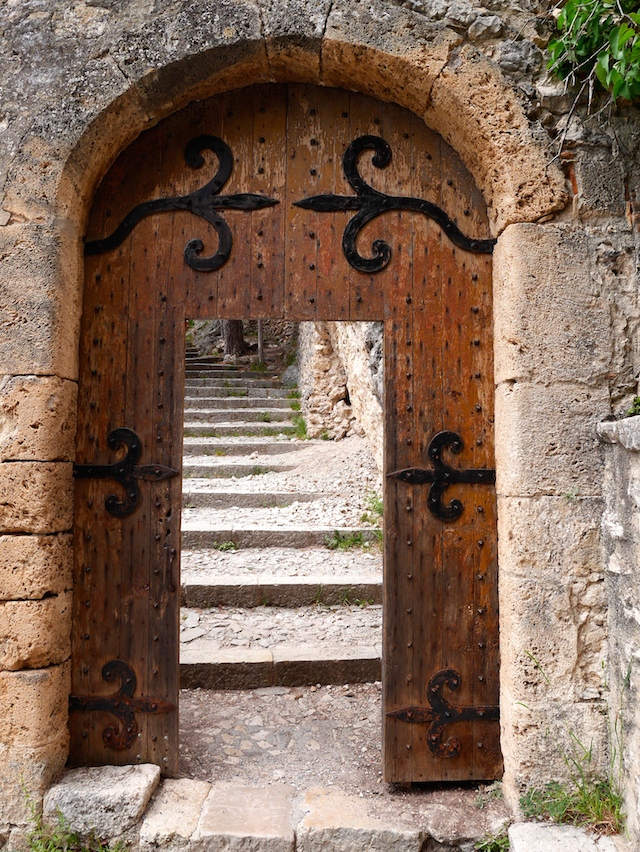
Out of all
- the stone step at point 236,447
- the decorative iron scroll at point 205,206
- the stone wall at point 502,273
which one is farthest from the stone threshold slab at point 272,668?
the stone step at point 236,447

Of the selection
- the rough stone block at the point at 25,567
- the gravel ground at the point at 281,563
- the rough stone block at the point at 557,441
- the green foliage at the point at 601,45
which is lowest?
the gravel ground at the point at 281,563

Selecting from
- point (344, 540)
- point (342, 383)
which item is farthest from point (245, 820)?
point (342, 383)

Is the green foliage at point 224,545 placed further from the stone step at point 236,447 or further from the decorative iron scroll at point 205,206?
the decorative iron scroll at point 205,206

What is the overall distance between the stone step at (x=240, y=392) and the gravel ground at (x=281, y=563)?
16.0 feet

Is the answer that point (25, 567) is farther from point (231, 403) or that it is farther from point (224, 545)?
point (231, 403)

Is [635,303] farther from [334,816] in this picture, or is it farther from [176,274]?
[334,816]

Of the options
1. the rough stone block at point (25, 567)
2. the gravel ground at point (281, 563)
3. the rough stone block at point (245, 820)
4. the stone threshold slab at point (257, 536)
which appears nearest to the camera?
the rough stone block at point (245, 820)

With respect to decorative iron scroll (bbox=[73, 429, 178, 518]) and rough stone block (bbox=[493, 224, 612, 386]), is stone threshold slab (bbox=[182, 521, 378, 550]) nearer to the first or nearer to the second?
decorative iron scroll (bbox=[73, 429, 178, 518])

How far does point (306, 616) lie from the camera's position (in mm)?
4301

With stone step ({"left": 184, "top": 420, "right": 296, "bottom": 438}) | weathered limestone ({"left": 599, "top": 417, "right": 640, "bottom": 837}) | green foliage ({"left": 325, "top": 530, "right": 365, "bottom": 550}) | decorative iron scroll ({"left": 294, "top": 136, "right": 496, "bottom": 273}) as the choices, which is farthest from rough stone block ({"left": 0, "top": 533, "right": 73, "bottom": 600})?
stone step ({"left": 184, "top": 420, "right": 296, "bottom": 438})

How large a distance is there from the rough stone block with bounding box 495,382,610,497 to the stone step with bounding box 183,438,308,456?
5.50 metres

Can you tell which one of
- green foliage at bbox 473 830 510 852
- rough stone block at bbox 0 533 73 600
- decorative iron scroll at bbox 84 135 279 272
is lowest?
green foliage at bbox 473 830 510 852

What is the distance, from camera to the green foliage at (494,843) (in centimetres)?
225

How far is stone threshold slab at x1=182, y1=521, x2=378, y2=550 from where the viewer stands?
5.19 m
